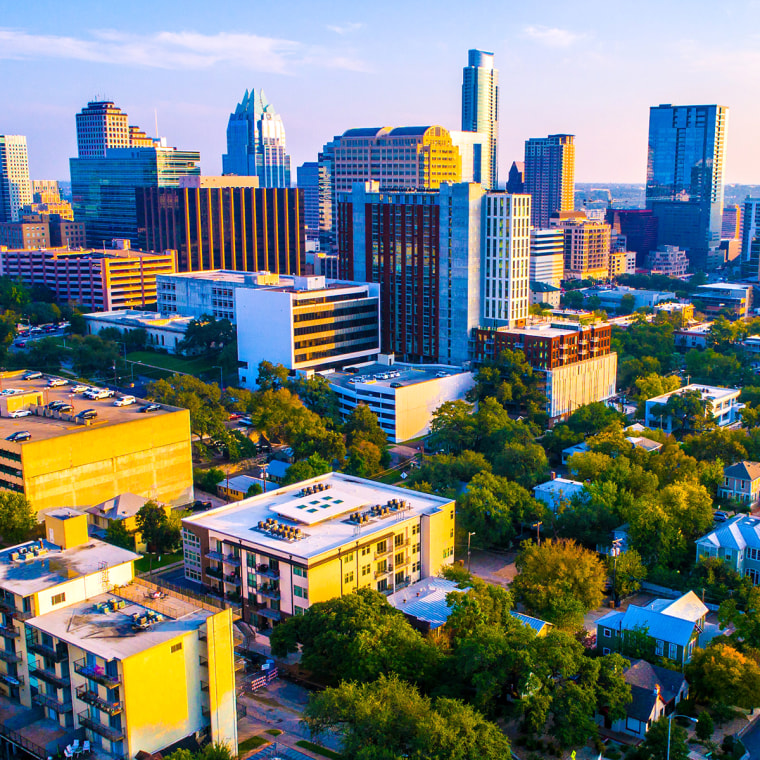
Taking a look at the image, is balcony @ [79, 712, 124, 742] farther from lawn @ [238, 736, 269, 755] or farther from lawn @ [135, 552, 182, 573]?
lawn @ [135, 552, 182, 573]

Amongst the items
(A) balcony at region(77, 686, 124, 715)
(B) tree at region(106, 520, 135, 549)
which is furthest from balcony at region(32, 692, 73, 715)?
(B) tree at region(106, 520, 135, 549)

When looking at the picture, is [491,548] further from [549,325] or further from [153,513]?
[549,325]

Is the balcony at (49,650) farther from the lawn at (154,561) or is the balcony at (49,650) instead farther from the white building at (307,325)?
the white building at (307,325)

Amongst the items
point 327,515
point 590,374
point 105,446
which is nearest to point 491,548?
point 327,515

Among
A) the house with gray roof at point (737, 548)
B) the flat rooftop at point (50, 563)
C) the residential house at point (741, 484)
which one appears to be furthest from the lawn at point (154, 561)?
the residential house at point (741, 484)

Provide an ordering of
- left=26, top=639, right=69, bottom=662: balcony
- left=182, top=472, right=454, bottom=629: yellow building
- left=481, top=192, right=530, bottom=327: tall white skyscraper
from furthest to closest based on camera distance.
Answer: left=481, top=192, right=530, bottom=327: tall white skyscraper, left=182, top=472, right=454, bottom=629: yellow building, left=26, top=639, right=69, bottom=662: balcony

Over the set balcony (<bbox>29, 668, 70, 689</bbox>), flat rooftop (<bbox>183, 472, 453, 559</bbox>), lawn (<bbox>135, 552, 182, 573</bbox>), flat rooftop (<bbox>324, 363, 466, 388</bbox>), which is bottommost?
→ lawn (<bbox>135, 552, 182, 573</bbox>)

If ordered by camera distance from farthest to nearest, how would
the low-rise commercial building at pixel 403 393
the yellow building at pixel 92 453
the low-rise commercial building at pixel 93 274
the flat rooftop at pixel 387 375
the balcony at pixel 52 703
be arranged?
the low-rise commercial building at pixel 93 274, the flat rooftop at pixel 387 375, the low-rise commercial building at pixel 403 393, the yellow building at pixel 92 453, the balcony at pixel 52 703
